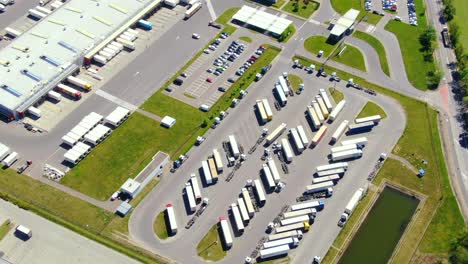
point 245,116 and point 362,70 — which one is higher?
point 362,70

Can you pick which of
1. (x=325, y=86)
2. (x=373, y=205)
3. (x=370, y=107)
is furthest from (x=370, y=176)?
(x=325, y=86)

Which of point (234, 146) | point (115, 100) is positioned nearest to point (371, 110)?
point (234, 146)

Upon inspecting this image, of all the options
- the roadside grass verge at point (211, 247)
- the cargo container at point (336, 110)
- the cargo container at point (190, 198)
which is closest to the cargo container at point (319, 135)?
the cargo container at point (336, 110)

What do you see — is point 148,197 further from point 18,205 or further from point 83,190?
point 18,205

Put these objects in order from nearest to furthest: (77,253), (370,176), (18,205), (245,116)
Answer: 1. (77,253)
2. (18,205)
3. (370,176)
4. (245,116)

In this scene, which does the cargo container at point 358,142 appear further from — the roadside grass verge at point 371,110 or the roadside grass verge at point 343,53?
the roadside grass verge at point 343,53

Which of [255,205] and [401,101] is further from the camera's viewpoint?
[401,101]
